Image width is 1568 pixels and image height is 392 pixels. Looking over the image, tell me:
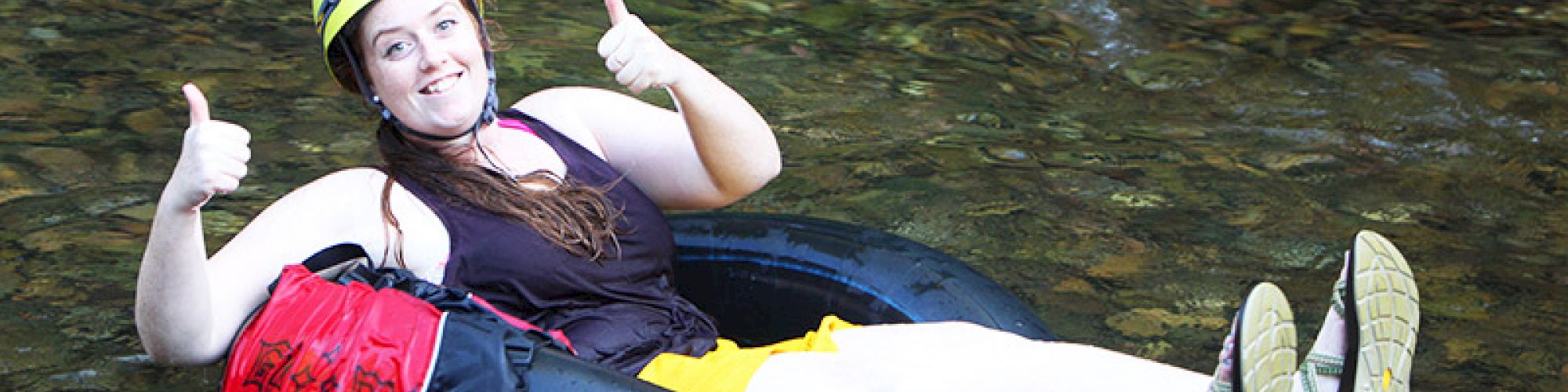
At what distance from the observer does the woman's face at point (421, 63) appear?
75.8 inches

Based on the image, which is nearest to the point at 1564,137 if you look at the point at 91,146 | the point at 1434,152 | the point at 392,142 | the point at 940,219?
the point at 1434,152

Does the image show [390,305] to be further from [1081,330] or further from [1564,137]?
[1564,137]

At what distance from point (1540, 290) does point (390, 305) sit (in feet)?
7.79

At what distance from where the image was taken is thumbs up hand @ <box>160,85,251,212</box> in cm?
156

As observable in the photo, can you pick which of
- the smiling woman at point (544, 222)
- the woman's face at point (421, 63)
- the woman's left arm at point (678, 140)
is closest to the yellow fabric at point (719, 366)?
the smiling woman at point (544, 222)

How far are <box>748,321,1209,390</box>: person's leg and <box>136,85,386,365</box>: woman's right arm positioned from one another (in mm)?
504

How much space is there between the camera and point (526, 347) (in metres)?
1.71

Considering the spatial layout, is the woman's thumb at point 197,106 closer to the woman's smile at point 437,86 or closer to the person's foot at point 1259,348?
the woman's smile at point 437,86

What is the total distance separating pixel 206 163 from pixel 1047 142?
2.82 m

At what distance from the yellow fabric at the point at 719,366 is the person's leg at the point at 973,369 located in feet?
0.11

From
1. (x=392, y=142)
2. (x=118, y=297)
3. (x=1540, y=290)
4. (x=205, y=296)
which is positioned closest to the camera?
(x=205, y=296)

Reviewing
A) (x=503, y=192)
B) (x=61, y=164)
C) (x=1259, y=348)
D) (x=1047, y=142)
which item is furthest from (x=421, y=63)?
(x=1047, y=142)

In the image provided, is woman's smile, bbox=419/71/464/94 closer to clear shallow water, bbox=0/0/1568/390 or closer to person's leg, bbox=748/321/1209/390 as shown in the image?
person's leg, bbox=748/321/1209/390

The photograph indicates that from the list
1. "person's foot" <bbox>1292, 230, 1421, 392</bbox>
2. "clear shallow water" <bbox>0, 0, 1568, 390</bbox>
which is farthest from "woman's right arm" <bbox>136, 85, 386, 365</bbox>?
"person's foot" <bbox>1292, 230, 1421, 392</bbox>
